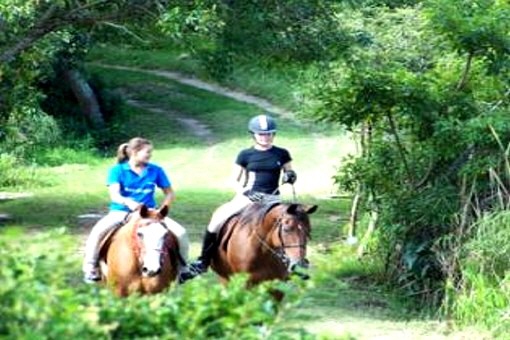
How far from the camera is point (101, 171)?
103 feet

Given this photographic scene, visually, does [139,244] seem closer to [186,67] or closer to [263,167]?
[263,167]

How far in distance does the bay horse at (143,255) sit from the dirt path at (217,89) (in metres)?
28.9

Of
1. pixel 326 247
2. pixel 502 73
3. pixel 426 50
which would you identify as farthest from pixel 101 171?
pixel 502 73

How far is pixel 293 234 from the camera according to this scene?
35.5 feet

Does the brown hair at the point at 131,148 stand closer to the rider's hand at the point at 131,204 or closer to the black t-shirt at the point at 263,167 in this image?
the rider's hand at the point at 131,204

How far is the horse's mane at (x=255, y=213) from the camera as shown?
11.4 m

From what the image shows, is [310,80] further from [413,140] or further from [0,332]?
[0,332]

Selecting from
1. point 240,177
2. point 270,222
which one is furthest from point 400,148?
point 270,222

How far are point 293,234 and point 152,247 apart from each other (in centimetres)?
138

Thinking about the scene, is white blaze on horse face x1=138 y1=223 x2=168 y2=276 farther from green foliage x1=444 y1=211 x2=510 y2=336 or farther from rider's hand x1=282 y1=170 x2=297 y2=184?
green foliage x1=444 y1=211 x2=510 y2=336

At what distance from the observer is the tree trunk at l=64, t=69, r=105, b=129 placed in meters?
37.4

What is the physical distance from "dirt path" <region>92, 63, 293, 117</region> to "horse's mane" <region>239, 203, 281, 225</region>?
2772cm

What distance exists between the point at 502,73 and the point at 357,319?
340 centimetres

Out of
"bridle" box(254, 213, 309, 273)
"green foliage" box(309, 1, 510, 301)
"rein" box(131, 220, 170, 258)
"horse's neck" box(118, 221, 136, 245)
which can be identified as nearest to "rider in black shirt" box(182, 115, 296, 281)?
"bridle" box(254, 213, 309, 273)
